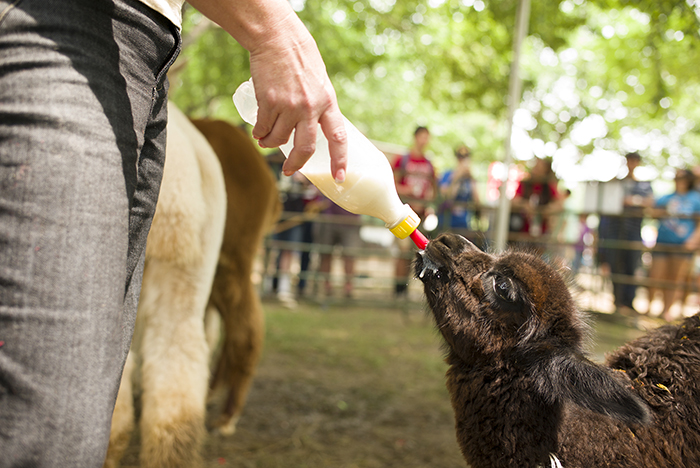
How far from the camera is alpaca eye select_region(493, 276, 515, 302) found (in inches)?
67.1

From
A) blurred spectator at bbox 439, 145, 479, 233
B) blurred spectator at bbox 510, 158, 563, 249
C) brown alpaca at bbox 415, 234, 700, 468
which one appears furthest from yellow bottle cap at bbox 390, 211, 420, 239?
blurred spectator at bbox 510, 158, 563, 249

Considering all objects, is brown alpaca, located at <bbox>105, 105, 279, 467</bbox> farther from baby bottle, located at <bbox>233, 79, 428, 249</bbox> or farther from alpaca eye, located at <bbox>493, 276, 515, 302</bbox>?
alpaca eye, located at <bbox>493, 276, 515, 302</bbox>

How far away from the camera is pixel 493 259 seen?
1827mm

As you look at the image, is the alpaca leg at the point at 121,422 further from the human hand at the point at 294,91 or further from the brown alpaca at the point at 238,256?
the human hand at the point at 294,91

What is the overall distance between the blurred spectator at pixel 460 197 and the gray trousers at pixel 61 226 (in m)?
7.72

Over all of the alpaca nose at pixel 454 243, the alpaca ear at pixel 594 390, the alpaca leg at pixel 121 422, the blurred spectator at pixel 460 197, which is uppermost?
the blurred spectator at pixel 460 197

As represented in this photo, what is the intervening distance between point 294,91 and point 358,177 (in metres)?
0.38

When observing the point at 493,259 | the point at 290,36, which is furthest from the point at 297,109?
the point at 493,259

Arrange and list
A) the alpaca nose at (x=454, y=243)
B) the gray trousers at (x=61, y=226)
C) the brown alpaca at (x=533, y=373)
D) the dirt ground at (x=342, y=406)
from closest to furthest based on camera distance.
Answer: the gray trousers at (x=61, y=226) < the brown alpaca at (x=533, y=373) < the alpaca nose at (x=454, y=243) < the dirt ground at (x=342, y=406)

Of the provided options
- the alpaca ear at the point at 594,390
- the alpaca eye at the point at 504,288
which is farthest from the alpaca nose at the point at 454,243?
the alpaca ear at the point at 594,390

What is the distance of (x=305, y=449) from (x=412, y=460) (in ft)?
2.30

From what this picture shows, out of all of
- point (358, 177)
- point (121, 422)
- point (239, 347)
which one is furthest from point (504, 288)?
point (239, 347)

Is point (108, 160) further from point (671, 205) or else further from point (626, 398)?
point (671, 205)

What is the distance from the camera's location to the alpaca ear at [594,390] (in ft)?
4.36
